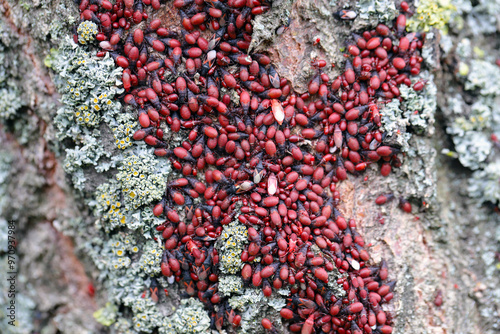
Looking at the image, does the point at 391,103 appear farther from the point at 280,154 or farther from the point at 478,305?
the point at 478,305

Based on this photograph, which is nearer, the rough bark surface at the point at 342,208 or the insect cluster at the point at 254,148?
the insect cluster at the point at 254,148

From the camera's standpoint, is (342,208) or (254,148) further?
(342,208)

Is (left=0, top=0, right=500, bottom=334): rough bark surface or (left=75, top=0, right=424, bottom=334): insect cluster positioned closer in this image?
(left=75, top=0, right=424, bottom=334): insect cluster

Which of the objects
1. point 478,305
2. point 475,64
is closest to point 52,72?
point 475,64

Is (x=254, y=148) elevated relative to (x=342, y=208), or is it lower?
elevated
